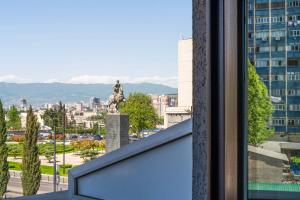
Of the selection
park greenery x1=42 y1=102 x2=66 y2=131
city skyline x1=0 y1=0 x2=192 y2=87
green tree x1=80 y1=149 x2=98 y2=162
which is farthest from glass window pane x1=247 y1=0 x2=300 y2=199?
city skyline x1=0 y1=0 x2=192 y2=87

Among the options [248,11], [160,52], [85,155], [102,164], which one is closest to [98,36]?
[160,52]

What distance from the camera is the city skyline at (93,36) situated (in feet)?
108

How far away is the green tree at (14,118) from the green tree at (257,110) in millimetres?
18588

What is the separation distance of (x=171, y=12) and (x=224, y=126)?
32.4 metres

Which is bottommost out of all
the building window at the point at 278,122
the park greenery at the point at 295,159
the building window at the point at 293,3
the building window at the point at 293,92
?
the park greenery at the point at 295,159

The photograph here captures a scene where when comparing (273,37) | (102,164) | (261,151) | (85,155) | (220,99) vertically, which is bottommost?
(85,155)

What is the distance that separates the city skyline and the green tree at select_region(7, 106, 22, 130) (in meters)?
13.0

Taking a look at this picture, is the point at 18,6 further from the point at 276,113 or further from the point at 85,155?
the point at 276,113

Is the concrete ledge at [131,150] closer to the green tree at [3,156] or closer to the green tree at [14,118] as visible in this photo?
the green tree at [3,156]

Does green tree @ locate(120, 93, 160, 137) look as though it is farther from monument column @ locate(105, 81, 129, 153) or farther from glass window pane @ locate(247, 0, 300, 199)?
glass window pane @ locate(247, 0, 300, 199)

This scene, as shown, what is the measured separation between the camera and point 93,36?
1319 inches

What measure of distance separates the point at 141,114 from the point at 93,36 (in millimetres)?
21914

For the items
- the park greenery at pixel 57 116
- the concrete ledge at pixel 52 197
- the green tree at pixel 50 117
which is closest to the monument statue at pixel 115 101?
the concrete ledge at pixel 52 197

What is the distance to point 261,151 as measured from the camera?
77 centimetres
